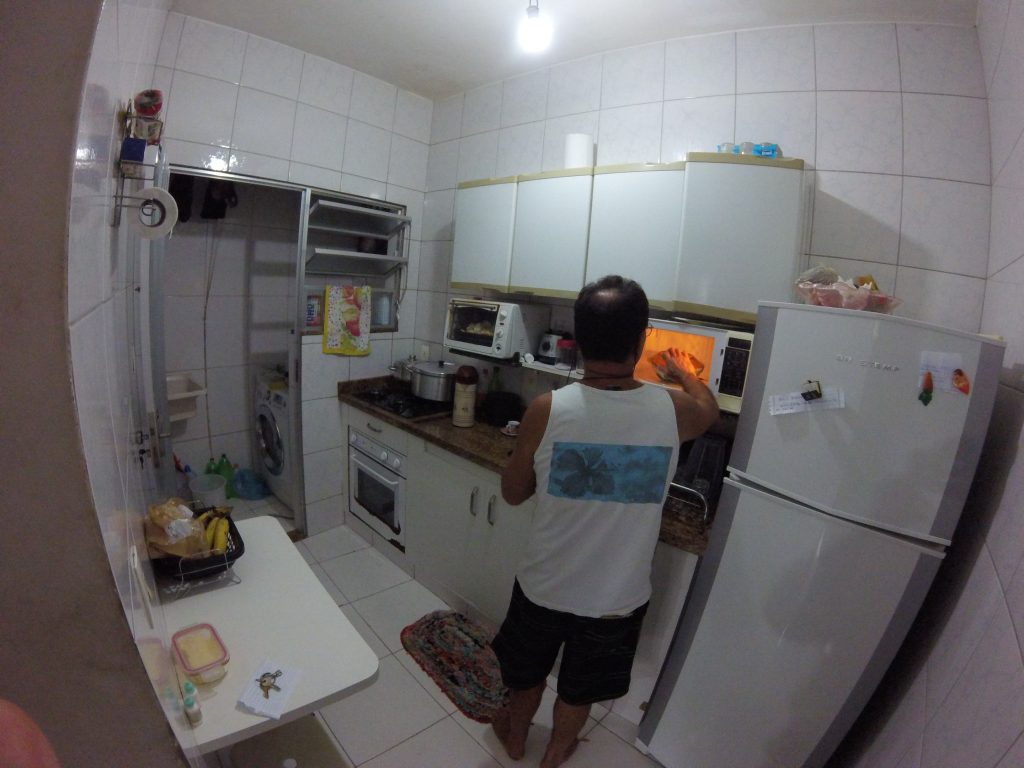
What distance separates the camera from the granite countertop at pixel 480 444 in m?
1.35

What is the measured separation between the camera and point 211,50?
199 centimetres

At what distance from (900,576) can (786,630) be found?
315mm

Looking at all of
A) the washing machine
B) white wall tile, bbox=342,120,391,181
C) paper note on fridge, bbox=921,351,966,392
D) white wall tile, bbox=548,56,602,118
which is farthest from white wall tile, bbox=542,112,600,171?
the washing machine

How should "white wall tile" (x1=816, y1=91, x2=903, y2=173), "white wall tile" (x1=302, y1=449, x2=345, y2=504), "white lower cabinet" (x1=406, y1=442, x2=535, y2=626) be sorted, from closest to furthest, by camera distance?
1. "white wall tile" (x1=816, y1=91, x2=903, y2=173)
2. "white lower cabinet" (x1=406, y1=442, x2=535, y2=626)
3. "white wall tile" (x1=302, y1=449, x2=345, y2=504)

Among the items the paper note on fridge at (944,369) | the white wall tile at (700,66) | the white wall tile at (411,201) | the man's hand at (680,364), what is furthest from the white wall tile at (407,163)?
the paper note on fridge at (944,369)

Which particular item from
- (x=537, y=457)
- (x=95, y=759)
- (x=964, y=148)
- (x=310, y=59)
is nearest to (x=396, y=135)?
(x=310, y=59)

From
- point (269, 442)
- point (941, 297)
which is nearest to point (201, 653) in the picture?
point (269, 442)

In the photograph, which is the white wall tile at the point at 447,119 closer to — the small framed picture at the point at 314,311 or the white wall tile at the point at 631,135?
the white wall tile at the point at 631,135

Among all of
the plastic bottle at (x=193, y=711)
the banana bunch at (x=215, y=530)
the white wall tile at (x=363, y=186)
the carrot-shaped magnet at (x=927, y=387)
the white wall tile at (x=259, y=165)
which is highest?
the white wall tile at (x=363, y=186)

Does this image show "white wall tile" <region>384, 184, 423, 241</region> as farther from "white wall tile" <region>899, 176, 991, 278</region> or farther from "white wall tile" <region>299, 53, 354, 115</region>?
"white wall tile" <region>899, 176, 991, 278</region>

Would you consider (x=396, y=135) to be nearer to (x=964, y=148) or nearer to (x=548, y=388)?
(x=548, y=388)

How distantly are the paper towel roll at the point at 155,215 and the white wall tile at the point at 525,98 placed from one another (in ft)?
6.71

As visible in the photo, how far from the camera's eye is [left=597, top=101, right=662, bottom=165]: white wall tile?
6.12 feet

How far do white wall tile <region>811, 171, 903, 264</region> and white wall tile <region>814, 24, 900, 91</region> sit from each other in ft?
1.03
